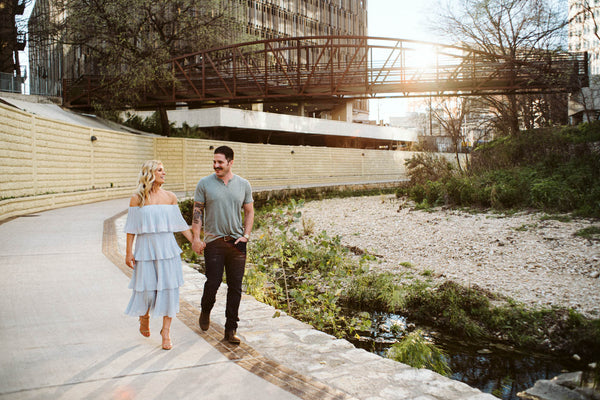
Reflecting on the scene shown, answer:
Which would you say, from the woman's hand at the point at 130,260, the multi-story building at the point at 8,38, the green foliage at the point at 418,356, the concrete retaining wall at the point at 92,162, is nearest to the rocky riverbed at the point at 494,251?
the green foliage at the point at 418,356

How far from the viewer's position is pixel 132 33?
2545 cm

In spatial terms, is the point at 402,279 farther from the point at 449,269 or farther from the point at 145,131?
the point at 145,131

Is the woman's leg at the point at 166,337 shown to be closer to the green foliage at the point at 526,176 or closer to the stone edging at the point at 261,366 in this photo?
the stone edging at the point at 261,366

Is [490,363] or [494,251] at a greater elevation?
[494,251]

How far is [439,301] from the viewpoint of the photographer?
7.80 meters

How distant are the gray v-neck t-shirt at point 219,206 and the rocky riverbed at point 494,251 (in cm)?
397

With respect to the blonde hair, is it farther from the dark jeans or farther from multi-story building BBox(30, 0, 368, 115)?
multi-story building BBox(30, 0, 368, 115)

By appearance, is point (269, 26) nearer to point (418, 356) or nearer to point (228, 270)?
point (418, 356)

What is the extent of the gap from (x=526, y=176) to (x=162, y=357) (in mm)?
15726

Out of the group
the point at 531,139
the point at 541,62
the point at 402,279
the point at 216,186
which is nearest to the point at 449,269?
the point at 402,279

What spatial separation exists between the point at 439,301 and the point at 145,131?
90.3ft

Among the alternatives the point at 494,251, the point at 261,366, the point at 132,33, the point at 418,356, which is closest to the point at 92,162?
the point at 132,33

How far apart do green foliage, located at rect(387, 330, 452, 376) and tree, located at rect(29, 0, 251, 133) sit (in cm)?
2228

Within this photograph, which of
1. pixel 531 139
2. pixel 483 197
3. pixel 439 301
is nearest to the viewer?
pixel 439 301
